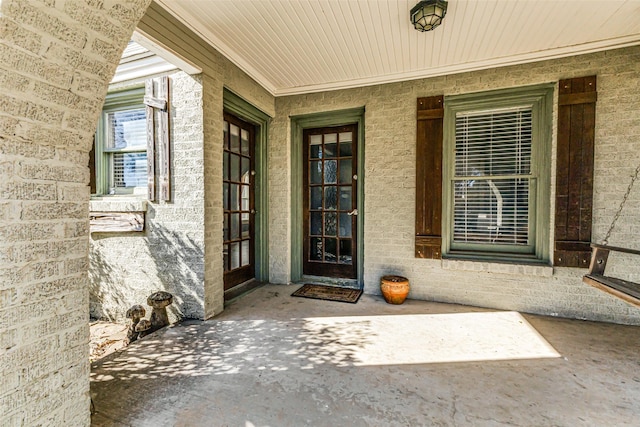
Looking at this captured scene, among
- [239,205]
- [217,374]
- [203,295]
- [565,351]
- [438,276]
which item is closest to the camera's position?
A: [217,374]

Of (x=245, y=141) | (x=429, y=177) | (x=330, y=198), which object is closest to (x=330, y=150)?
(x=330, y=198)

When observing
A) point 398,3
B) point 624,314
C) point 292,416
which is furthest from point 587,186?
point 292,416

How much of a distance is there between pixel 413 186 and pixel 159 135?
2994 millimetres

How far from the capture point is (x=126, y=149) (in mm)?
3547

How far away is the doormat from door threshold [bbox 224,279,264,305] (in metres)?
Result: 0.65

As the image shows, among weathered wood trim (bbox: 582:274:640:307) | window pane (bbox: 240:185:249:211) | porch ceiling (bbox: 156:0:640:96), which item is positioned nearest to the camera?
weathered wood trim (bbox: 582:274:640:307)

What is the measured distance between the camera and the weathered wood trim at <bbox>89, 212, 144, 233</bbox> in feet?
10.4

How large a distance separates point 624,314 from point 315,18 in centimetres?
428

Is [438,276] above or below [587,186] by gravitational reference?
below

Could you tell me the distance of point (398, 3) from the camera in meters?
2.42

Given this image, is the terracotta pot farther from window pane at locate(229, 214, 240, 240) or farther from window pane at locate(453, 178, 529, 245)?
window pane at locate(229, 214, 240, 240)

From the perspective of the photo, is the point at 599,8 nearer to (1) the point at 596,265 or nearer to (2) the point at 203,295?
A: (1) the point at 596,265

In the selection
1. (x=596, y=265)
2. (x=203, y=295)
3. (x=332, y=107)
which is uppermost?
(x=332, y=107)

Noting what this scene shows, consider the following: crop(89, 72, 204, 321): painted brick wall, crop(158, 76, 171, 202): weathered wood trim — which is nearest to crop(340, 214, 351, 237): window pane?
crop(89, 72, 204, 321): painted brick wall
